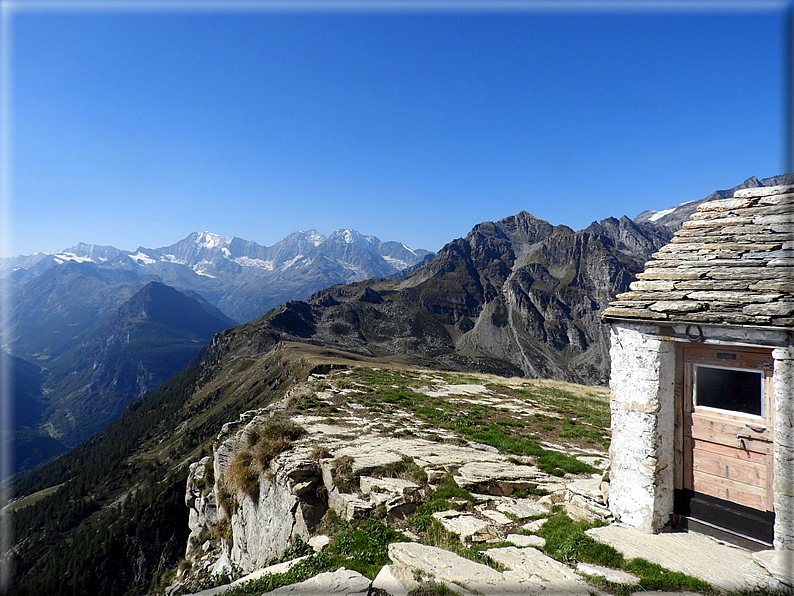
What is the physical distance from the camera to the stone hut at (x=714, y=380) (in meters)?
8.17

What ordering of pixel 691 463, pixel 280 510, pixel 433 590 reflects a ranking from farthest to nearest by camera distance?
pixel 280 510
pixel 691 463
pixel 433 590

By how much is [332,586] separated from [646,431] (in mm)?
8195

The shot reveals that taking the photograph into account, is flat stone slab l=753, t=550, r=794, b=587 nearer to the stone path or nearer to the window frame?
the window frame

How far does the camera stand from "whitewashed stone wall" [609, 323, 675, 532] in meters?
9.54

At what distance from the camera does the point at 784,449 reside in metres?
7.88

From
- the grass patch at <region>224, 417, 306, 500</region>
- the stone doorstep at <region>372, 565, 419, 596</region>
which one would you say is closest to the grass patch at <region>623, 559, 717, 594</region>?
the stone doorstep at <region>372, 565, 419, 596</region>

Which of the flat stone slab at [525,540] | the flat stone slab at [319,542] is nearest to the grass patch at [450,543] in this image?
the flat stone slab at [525,540]

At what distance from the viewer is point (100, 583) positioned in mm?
81250

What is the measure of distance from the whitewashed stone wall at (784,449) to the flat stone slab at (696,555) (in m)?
0.89

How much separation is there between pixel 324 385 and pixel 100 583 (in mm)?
93187

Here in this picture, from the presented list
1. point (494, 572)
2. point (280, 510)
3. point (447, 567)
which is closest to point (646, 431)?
point (494, 572)

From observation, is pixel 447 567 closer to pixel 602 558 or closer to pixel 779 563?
pixel 602 558

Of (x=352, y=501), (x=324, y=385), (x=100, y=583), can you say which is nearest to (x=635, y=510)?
(x=352, y=501)

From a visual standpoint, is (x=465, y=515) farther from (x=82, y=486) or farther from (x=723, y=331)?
(x=82, y=486)
